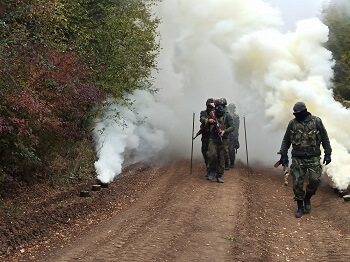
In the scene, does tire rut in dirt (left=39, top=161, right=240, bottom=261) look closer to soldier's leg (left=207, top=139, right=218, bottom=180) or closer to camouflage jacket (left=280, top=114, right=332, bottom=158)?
soldier's leg (left=207, top=139, right=218, bottom=180)

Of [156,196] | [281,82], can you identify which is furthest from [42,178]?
[281,82]

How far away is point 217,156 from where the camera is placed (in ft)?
39.7

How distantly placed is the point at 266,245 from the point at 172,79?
48.4 ft

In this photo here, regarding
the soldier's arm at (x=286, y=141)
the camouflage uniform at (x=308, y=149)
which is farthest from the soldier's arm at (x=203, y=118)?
the camouflage uniform at (x=308, y=149)

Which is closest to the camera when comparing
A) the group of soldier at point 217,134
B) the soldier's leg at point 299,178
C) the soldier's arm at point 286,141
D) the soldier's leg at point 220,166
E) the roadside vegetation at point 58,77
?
the roadside vegetation at point 58,77

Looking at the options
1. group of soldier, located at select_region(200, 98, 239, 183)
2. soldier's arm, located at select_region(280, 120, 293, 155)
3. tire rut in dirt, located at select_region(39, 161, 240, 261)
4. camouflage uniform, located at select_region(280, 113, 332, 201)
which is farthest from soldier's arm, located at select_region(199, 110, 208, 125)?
camouflage uniform, located at select_region(280, 113, 332, 201)

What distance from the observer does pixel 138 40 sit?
15172 millimetres

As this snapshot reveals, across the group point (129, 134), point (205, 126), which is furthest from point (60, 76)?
point (129, 134)

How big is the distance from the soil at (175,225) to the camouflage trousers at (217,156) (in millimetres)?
567

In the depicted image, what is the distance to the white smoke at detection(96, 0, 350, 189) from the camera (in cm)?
1230

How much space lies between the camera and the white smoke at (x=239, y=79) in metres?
12.3

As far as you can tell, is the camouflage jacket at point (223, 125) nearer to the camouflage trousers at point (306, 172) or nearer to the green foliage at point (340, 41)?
the camouflage trousers at point (306, 172)

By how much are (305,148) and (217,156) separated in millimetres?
3812

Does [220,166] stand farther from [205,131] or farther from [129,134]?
[129,134]
